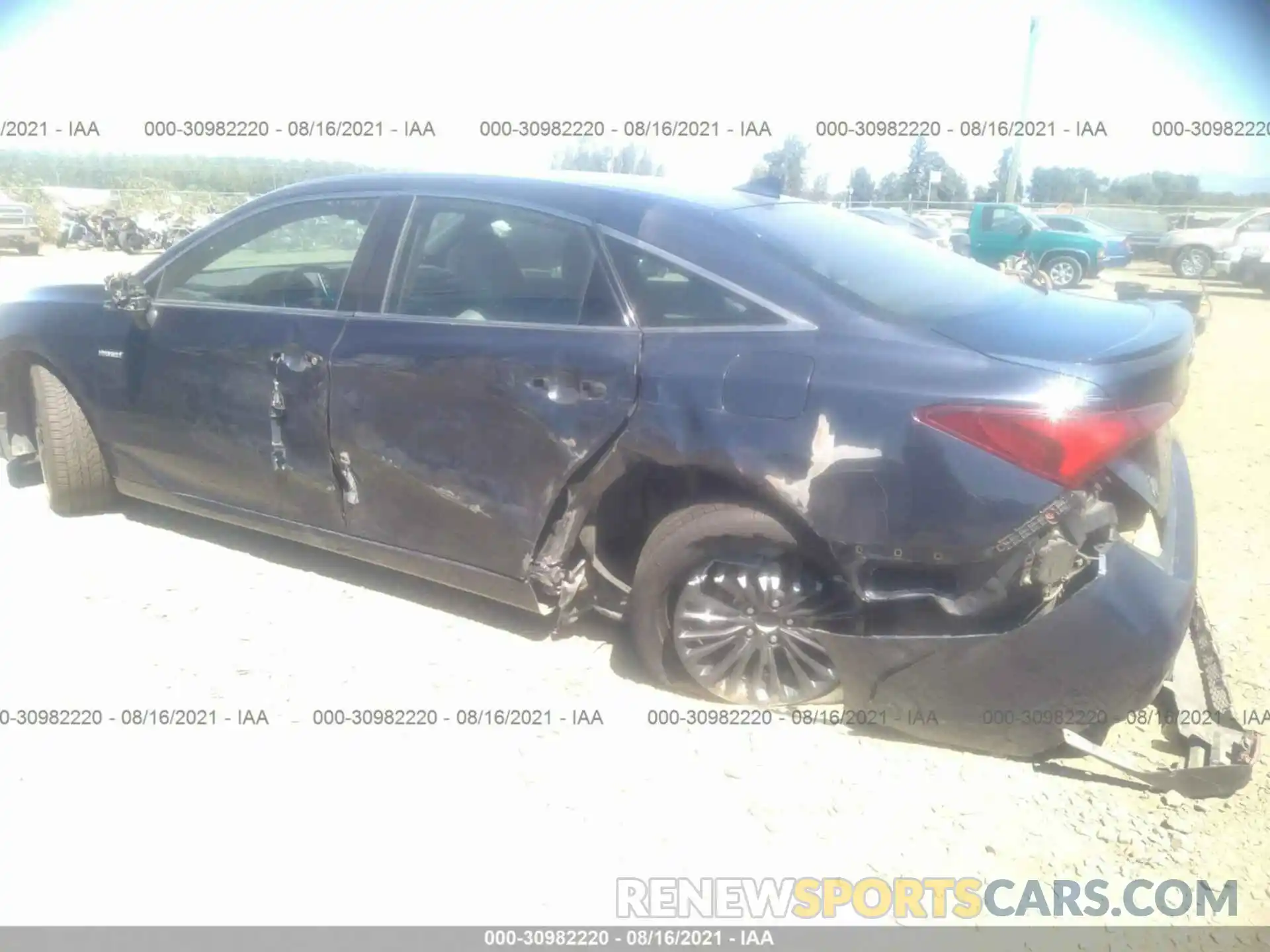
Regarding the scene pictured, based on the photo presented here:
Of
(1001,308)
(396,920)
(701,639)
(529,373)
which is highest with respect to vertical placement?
(1001,308)

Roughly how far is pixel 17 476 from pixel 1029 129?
758 centimetres

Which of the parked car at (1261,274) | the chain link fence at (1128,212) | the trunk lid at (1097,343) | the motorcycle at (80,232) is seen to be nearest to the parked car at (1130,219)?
the chain link fence at (1128,212)

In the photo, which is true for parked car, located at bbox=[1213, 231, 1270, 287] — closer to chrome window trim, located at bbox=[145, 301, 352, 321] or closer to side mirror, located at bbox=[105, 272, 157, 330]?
chrome window trim, located at bbox=[145, 301, 352, 321]

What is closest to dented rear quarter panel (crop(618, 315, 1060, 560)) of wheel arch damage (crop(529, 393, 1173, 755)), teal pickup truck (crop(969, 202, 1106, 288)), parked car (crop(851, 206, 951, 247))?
wheel arch damage (crop(529, 393, 1173, 755))

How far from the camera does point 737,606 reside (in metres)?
3.05

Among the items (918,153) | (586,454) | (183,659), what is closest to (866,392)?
(586,454)

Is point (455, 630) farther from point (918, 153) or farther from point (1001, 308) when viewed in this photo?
point (918, 153)

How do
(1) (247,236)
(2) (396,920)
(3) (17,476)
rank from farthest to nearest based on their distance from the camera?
(3) (17,476) < (1) (247,236) < (2) (396,920)

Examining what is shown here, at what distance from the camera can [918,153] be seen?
26.6m

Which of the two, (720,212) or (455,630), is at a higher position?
(720,212)

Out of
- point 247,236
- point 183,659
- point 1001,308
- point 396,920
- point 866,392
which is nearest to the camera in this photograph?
point 396,920

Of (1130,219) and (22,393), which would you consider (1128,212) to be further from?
(22,393)

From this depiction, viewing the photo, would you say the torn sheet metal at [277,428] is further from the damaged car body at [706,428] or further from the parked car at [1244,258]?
the parked car at [1244,258]

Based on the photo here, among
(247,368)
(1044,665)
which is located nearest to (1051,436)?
(1044,665)
